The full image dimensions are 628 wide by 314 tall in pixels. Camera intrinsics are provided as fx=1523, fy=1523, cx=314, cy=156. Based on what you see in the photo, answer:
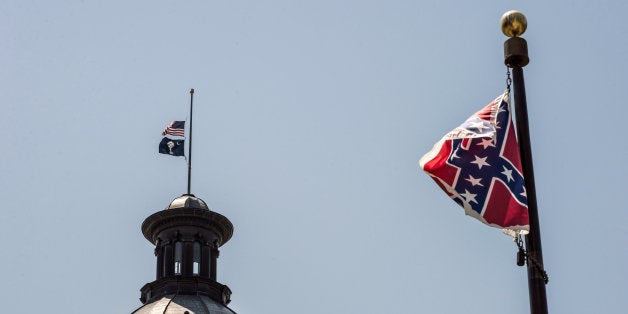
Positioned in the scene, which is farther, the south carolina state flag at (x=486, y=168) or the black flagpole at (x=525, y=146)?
the south carolina state flag at (x=486, y=168)

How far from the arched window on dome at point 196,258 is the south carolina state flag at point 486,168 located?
53610 millimetres

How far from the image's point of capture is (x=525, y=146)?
86.0 feet

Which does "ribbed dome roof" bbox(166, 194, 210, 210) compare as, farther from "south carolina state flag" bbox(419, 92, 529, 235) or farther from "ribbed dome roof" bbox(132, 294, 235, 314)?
"south carolina state flag" bbox(419, 92, 529, 235)

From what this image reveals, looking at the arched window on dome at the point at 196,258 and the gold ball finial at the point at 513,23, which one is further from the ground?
the arched window on dome at the point at 196,258

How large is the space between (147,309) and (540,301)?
51846 mm

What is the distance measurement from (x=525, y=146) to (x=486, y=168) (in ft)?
2.73

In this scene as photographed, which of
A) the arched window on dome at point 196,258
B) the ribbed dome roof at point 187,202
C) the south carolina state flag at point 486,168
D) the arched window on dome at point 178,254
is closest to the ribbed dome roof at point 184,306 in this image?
the arched window on dome at point 196,258

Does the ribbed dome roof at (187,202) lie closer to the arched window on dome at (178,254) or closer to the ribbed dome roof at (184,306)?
the arched window on dome at (178,254)

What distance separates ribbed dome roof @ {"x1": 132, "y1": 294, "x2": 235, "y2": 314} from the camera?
74.1 metres

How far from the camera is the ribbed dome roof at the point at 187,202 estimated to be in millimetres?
81750

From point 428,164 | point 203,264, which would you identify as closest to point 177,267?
point 203,264

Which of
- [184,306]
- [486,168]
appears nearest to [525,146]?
[486,168]

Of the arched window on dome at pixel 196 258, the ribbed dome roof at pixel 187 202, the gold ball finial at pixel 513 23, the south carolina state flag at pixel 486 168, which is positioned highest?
the ribbed dome roof at pixel 187 202

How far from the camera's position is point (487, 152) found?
26.7m
